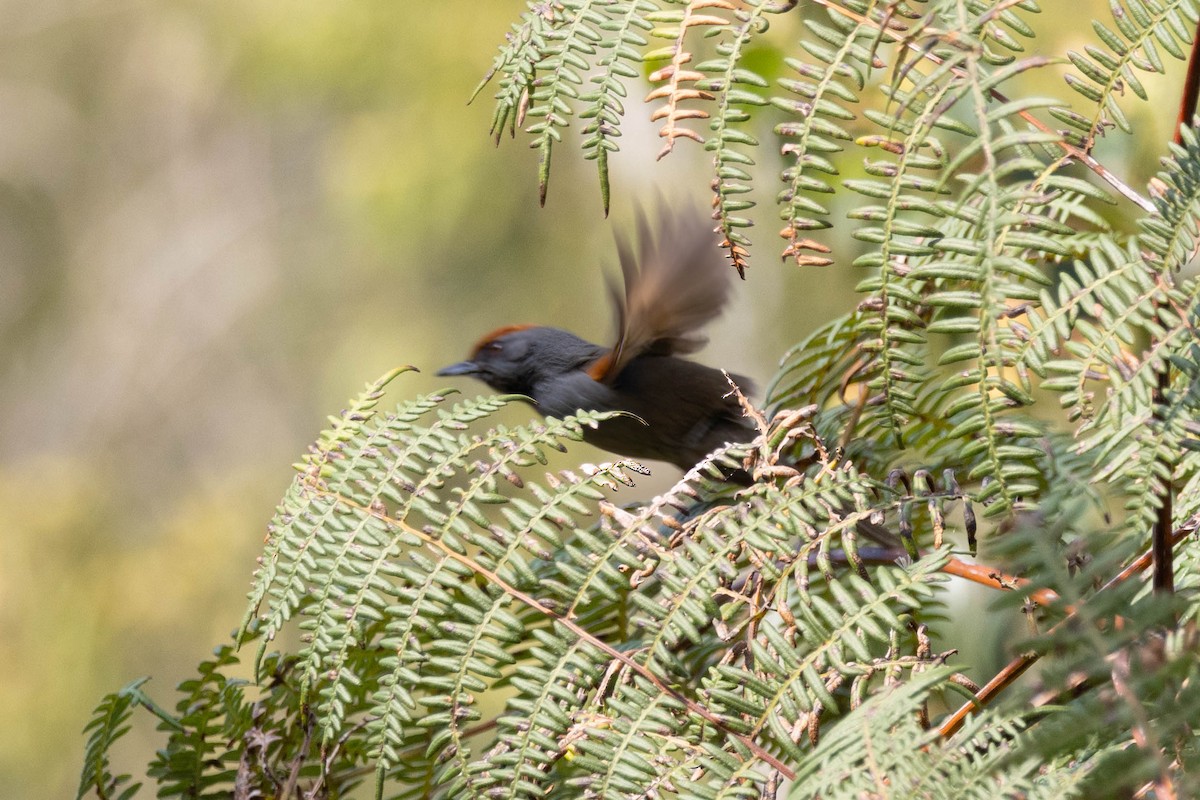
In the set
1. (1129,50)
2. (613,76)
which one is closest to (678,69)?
(613,76)

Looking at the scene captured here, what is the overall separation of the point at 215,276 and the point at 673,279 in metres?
10.3

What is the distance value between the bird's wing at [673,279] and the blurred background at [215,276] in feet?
8.98

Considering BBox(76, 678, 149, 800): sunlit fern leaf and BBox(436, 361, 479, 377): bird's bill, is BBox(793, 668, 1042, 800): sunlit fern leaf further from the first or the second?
BBox(436, 361, 479, 377): bird's bill

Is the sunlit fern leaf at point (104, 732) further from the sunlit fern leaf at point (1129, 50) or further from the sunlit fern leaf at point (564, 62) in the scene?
the sunlit fern leaf at point (1129, 50)

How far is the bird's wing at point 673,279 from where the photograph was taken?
183 centimetres

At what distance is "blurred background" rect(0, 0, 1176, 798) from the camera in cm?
681

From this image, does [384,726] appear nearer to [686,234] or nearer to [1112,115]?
[1112,115]

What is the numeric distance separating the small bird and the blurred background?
8.25 feet

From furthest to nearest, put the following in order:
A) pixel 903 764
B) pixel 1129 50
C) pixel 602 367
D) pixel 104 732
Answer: pixel 602 367 < pixel 104 732 < pixel 1129 50 < pixel 903 764

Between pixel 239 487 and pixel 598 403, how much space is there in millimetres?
6443

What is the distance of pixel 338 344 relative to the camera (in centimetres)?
995

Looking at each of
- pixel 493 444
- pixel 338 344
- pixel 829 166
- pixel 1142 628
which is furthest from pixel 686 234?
pixel 338 344

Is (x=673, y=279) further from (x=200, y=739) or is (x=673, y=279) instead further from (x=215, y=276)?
(x=215, y=276)

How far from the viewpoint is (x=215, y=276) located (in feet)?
36.9
